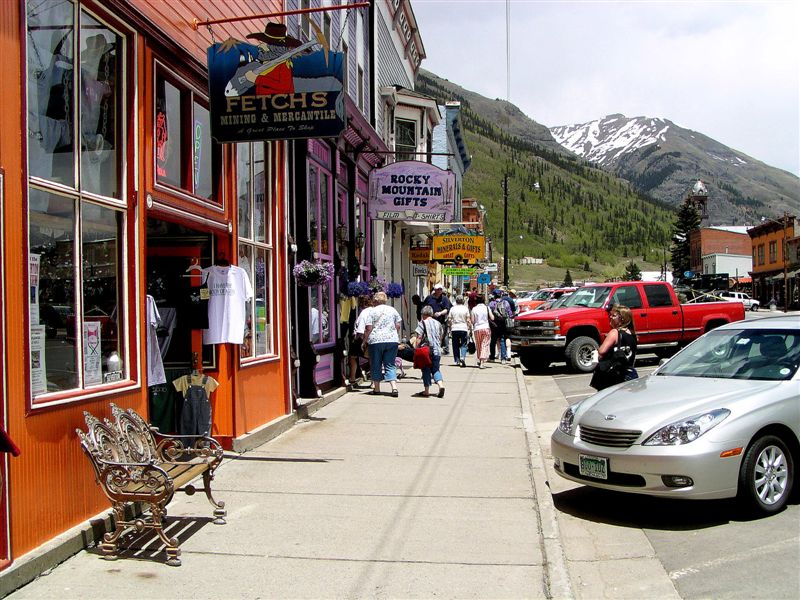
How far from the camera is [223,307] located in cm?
897

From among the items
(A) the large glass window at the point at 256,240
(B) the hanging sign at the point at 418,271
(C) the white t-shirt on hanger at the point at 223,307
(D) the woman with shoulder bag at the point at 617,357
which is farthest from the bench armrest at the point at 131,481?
(B) the hanging sign at the point at 418,271

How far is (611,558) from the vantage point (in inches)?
238

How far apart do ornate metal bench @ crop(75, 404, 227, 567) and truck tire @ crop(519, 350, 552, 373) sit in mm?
13642

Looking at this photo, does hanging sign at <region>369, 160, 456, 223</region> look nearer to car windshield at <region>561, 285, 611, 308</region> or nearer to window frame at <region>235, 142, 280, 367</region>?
car windshield at <region>561, 285, 611, 308</region>

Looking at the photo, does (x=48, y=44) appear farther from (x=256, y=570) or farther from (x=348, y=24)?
(x=348, y=24)

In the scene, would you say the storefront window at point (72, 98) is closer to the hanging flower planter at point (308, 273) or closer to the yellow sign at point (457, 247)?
the hanging flower planter at point (308, 273)

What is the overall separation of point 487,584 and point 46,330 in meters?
3.48

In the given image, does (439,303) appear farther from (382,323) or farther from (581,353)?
(382,323)

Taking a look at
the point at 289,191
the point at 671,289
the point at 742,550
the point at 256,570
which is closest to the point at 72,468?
the point at 256,570

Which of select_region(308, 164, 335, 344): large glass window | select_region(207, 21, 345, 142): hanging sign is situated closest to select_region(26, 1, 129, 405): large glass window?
select_region(207, 21, 345, 142): hanging sign

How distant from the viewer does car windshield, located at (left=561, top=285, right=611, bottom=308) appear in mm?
18938

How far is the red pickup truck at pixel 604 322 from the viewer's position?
18.4 meters

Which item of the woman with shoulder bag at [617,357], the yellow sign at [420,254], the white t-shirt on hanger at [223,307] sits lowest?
the woman with shoulder bag at [617,357]

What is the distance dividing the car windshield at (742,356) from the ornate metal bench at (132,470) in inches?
184
